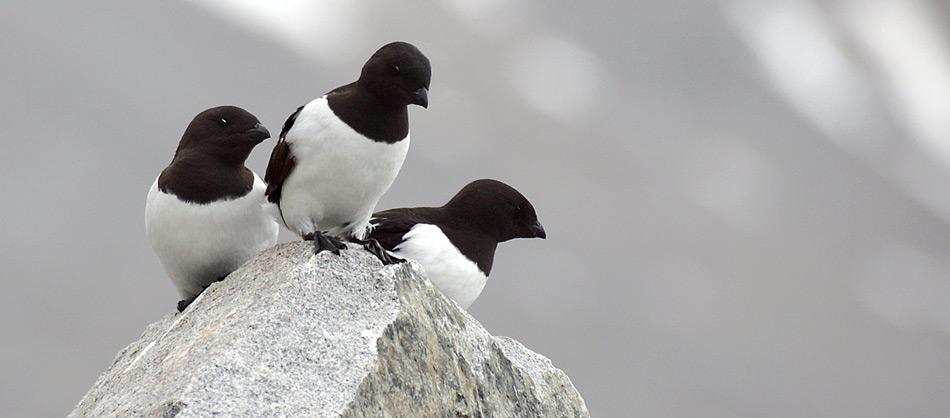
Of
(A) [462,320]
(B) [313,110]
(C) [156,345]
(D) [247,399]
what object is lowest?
(C) [156,345]

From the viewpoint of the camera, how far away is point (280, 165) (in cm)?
470

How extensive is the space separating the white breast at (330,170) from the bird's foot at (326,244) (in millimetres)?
189

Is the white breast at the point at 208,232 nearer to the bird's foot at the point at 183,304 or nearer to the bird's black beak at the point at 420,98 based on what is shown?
the bird's foot at the point at 183,304

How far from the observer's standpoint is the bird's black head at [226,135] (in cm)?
486

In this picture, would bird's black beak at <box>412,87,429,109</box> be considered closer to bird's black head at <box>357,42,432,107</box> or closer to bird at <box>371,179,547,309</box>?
bird's black head at <box>357,42,432,107</box>

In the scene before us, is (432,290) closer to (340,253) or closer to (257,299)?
(340,253)

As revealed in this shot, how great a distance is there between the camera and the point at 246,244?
5.12 meters

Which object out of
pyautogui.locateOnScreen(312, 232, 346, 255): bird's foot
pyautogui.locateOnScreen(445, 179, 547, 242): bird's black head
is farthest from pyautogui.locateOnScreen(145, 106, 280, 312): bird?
pyautogui.locateOnScreen(445, 179, 547, 242): bird's black head

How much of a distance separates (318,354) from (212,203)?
1264 mm

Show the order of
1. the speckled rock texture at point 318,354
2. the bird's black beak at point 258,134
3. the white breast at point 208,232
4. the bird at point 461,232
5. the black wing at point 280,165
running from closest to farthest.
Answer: the speckled rock texture at point 318,354 < the black wing at point 280,165 < the bird's black beak at point 258,134 < the white breast at point 208,232 < the bird at point 461,232

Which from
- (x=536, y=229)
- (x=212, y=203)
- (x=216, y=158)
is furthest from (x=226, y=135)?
(x=536, y=229)

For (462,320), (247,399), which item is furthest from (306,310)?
(462,320)

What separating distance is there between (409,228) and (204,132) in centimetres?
103

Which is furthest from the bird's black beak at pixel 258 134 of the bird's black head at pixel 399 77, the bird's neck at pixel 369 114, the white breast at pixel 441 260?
the white breast at pixel 441 260
